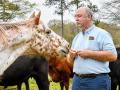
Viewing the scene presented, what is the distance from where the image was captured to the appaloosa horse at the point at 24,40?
229 inches

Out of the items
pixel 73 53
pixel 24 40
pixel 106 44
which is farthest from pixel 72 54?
pixel 24 40

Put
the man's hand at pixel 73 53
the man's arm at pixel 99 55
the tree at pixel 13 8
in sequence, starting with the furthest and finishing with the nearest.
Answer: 1. the tree at pixel 13 8
2. the man's hand at pixel 73 53
3. the man's arm at pixel 99 55

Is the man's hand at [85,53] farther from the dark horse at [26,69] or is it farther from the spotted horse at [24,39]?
the dark horse at [26,69]

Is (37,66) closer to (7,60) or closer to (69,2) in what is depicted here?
(7,60)

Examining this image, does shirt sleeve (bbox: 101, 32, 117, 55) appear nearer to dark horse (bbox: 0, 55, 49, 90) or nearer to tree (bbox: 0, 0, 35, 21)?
dark horse (bbox: 0, 55, 49, 90)

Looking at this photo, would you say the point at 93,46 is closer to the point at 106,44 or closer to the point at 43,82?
the point at 106,44

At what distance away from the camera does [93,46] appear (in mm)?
5699

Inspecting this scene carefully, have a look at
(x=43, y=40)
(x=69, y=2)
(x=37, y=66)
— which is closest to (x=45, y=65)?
(x=37, y=66)

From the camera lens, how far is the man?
18.5ft

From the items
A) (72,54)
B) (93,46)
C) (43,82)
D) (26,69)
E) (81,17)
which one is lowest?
(43,82)

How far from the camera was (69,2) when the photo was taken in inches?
1345

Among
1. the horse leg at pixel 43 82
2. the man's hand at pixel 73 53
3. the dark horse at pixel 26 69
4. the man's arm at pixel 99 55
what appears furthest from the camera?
the horse leg at pixel 43 82

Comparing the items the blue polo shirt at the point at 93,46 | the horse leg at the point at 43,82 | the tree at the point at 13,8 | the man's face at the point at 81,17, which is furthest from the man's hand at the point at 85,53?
the tree at the point at 13,8

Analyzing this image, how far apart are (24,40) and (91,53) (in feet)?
3.58
